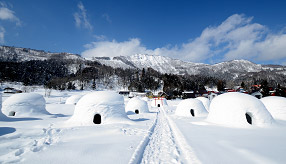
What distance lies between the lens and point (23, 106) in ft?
44.0

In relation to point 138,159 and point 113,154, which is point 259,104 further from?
point 113,154

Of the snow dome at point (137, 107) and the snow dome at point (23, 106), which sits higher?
the snow dome at point (23, 106)

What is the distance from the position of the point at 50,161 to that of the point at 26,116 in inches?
494

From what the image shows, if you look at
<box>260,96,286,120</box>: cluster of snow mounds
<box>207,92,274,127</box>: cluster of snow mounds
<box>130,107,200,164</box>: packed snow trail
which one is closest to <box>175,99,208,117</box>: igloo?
<box>207,92,274,127</box>: cluster of snow mounds

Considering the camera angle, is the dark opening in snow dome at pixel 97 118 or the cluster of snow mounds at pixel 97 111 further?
the dark opening in snow dome at pixel 97 118

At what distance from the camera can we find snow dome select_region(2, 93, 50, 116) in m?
13.0

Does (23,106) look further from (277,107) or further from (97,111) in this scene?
(277,107)

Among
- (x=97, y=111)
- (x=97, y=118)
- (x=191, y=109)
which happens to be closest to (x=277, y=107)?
(x=191, y=109)

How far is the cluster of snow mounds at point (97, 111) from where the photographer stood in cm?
998

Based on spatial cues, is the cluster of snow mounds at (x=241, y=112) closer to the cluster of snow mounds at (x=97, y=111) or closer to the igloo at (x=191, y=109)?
the igloo at (x=191, y=109)

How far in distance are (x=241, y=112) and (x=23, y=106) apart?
2050 cm

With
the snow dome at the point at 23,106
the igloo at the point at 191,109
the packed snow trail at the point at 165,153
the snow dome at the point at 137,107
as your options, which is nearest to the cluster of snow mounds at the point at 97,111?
the packed snow trail at the point at 165,153

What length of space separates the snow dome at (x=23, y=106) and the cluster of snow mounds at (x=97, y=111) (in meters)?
6.85

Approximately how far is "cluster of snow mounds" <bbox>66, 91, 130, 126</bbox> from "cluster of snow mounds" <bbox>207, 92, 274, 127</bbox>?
8021 millimetres
